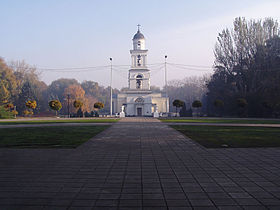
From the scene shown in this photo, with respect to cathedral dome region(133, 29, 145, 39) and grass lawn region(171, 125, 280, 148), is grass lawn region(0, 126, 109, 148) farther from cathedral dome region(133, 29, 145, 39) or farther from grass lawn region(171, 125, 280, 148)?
cathedral dome region(133, 29, 145, 39)

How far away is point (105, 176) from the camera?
5.71 m

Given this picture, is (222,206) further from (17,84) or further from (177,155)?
(17,84)

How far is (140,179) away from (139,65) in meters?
45.2

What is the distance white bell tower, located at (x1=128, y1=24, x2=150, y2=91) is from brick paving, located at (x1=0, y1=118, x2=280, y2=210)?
136 ft

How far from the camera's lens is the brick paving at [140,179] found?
4.14 metres

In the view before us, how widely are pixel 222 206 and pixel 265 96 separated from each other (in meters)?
38.5

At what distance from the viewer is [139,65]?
49406 millimetres

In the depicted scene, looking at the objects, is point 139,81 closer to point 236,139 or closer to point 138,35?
point 138,35

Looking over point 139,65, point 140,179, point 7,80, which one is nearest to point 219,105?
point 139,65

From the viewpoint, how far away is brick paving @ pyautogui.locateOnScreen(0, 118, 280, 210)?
13.6ft

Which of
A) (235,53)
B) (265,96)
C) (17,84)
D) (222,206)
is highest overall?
(235,53)

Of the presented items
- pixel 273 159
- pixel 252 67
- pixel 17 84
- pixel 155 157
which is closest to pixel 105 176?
pixel 155 157

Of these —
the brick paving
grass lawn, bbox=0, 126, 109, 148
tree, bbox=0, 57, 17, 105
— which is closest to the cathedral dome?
tree, bbox=0, 57, 17, 105

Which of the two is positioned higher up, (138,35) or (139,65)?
(138,35)
